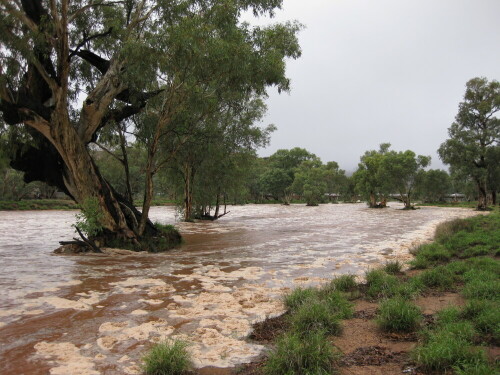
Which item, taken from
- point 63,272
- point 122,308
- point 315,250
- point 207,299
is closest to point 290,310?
point 207,299

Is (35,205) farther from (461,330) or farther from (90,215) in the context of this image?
(461,330)

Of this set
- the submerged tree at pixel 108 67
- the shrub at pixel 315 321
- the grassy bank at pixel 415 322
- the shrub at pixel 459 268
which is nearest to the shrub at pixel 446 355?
the grassy bank at pixel 415 322

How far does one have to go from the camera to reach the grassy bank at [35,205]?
4409 centimetres

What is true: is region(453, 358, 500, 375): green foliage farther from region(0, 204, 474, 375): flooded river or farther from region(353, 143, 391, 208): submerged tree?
region(353, 143, 391, 208): submerged tree

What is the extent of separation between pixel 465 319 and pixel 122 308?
569 cm

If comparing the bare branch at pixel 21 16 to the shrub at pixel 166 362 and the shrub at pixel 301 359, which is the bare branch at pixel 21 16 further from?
the shrub at pixel 301 359

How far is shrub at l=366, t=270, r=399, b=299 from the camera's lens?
22.6ft

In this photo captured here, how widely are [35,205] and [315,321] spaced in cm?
5138

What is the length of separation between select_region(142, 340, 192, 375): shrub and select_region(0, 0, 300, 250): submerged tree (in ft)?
27.7

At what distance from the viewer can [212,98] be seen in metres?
13.5

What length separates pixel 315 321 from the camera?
17.0 feet

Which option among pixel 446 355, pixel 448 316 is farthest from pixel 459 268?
pixel 446 355

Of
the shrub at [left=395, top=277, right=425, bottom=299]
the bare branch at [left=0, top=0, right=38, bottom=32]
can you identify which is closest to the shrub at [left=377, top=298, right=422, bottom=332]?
the shrub at [left=395, top=277, right=425, bottom=299]

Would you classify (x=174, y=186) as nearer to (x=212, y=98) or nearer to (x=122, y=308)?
(x=212, y=98)
